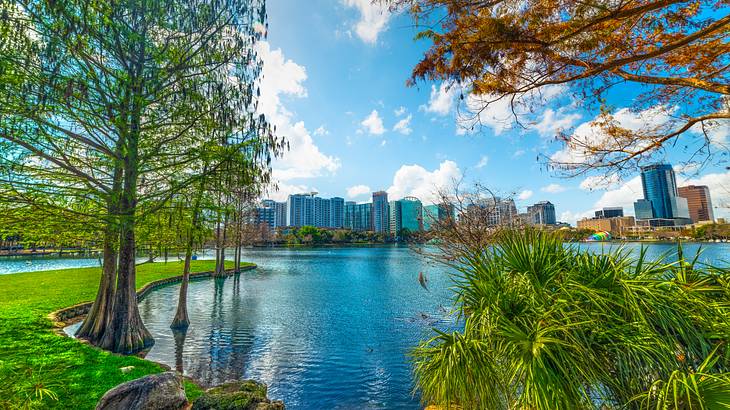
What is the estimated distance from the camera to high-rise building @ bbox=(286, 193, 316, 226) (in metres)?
157

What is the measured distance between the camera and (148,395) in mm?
4777

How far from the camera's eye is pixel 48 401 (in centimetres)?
487

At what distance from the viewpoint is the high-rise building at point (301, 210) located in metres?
157

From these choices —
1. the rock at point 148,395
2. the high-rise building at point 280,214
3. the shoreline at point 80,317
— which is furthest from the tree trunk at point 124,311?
the high-rise building at point 280,214

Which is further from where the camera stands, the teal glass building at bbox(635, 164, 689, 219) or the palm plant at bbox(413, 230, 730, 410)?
the teal glass building at bbox(635, 164, 689, 219)

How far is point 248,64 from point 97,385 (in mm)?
8488

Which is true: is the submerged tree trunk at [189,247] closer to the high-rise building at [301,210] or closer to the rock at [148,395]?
the rock at [148,395]

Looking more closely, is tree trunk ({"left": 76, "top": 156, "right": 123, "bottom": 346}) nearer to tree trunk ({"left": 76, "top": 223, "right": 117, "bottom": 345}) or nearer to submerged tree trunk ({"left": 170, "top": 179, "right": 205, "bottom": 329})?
tree trunk ({"left": 76, "top": 223, "right": 117, "bottom": 345})

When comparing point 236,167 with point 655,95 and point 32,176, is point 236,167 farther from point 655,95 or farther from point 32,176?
point 655,95

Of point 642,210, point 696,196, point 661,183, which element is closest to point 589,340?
point 661,183

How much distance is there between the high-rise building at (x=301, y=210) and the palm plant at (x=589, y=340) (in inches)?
6185

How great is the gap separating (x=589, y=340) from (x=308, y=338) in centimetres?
A: 1081

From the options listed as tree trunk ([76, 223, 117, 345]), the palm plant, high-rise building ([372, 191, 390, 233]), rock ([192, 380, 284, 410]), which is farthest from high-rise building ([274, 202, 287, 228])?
the palm plant

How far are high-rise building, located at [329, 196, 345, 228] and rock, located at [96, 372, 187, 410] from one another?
16031 cm
